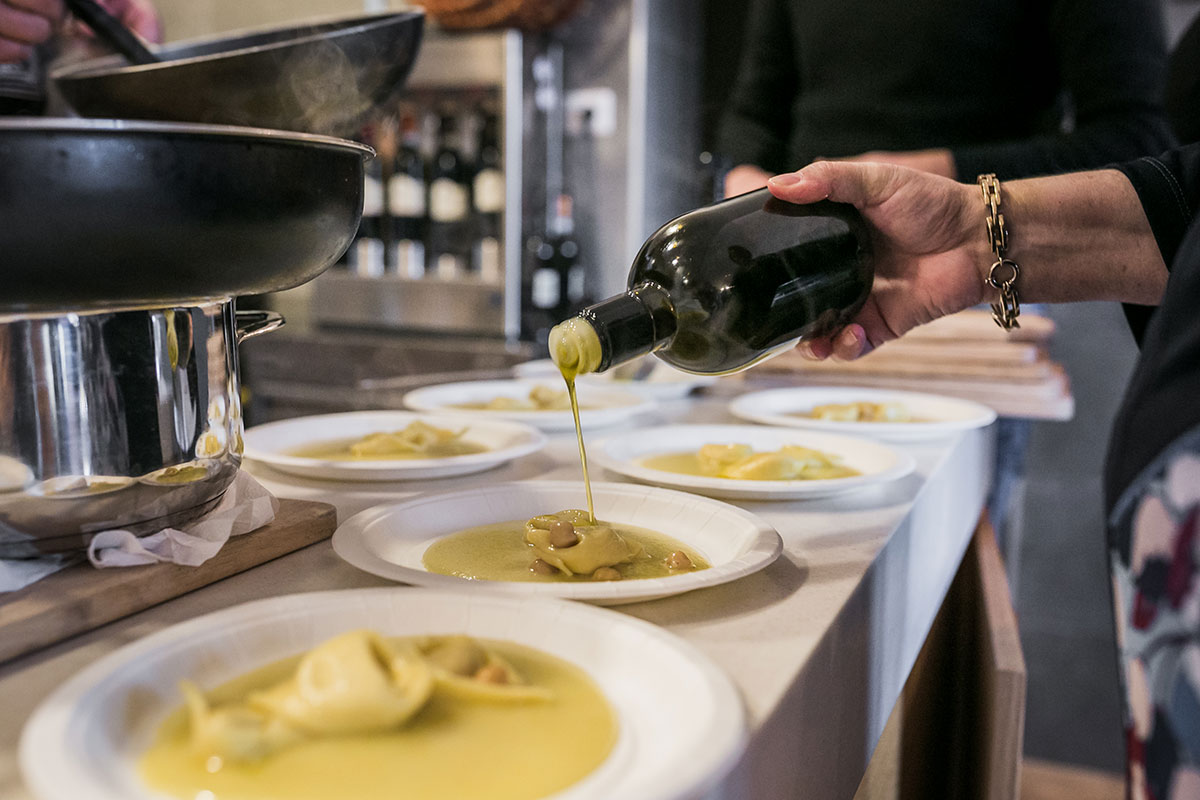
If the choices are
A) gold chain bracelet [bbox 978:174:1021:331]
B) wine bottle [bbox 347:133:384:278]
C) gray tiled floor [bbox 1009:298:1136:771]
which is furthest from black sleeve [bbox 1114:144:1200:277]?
wine bottle [bbox 347:133:384:278]

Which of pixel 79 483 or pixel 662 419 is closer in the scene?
pixel 79 483

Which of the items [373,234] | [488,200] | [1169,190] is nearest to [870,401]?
[1169,190]

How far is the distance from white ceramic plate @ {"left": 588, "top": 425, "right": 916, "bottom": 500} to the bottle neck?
20 centimetres

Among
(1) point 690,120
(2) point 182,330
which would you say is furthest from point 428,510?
(1) point 690,120

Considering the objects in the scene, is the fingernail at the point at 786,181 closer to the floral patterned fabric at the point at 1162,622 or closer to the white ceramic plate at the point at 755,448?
the white ceramic plate at the point at 755,448

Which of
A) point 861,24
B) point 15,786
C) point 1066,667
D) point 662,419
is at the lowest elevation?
point 1066,667

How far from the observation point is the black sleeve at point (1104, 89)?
2.10 m

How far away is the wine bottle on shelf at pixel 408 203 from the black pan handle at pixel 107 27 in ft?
7.74

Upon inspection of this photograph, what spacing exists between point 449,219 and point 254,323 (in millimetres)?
2586

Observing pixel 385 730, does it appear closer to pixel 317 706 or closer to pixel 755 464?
pixel 317 706

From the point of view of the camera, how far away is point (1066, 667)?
307cm

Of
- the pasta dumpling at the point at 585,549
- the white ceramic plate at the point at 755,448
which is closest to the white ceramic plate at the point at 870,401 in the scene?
the white ceramic plate at the point at 755,448

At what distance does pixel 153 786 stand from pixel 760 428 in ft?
3.48

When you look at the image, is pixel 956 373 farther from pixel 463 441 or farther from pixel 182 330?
pixel 182 330
